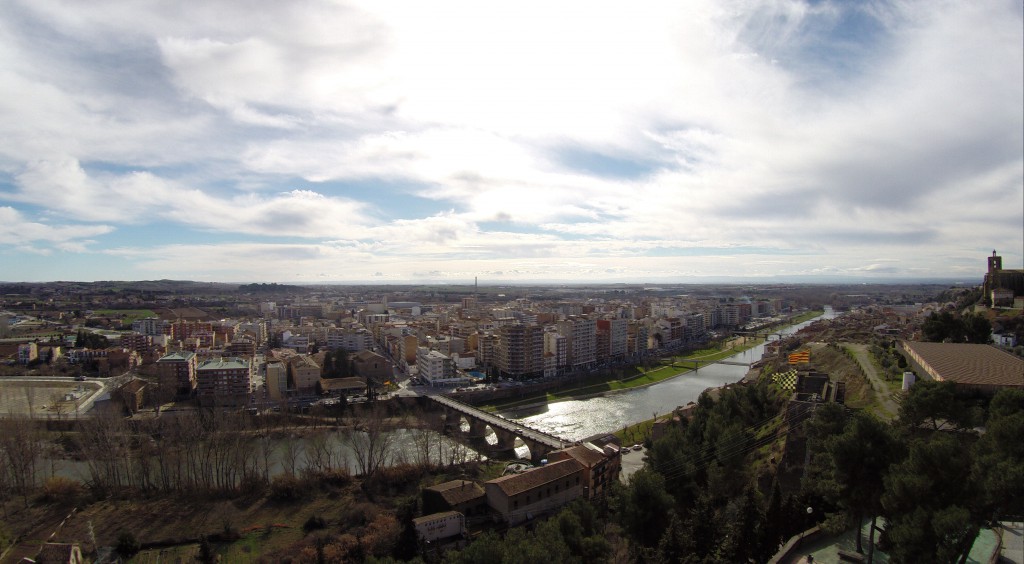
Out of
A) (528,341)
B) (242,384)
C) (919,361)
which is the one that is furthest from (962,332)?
(242,384)

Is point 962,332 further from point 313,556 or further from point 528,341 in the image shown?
point 313,556

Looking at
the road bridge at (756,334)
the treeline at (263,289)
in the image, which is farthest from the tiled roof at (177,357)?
the treeline at (263,289)

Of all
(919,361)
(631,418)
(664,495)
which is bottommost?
(631,418)

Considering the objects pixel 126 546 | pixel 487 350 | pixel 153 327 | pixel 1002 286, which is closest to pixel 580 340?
pixel 487 350

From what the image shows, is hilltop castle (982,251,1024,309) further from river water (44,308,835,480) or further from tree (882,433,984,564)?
tree (882,433,984,564)

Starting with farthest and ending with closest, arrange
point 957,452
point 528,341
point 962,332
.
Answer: point 528,341
point 962,332
point 957,452

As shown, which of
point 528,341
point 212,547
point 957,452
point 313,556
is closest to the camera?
point 957,452
